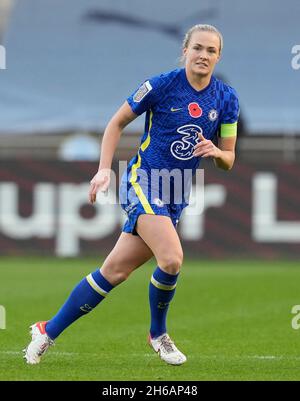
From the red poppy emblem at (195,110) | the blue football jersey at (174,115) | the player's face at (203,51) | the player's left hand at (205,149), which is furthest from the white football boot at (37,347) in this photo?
the player's face at (203,51)

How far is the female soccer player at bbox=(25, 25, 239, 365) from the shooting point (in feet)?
22.3

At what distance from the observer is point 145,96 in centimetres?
683

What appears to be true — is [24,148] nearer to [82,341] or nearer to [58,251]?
[58,251]

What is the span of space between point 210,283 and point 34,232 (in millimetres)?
3860

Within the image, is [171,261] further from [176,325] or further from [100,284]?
[176,325]

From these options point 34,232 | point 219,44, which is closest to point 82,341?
point 219,44

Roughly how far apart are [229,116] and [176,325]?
2.82 meters

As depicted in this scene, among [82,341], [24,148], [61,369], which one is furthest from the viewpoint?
[24,148]

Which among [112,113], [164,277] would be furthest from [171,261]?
[112,113]

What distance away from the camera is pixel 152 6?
23344 mm

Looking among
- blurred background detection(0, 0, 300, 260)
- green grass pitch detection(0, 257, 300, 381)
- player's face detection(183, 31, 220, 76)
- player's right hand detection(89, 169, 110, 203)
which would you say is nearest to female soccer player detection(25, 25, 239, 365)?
player's face detection(183, 31, 220, 76)

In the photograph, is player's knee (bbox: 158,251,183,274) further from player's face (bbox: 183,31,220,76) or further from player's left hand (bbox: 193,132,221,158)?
player's face (bbox: 183,31,220,76)

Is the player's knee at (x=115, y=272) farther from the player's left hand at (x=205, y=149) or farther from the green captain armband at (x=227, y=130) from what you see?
the green captain armband at (x=227, y=130)

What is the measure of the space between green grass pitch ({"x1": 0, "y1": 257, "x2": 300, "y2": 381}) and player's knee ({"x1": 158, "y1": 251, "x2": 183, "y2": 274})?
0.60 metres
